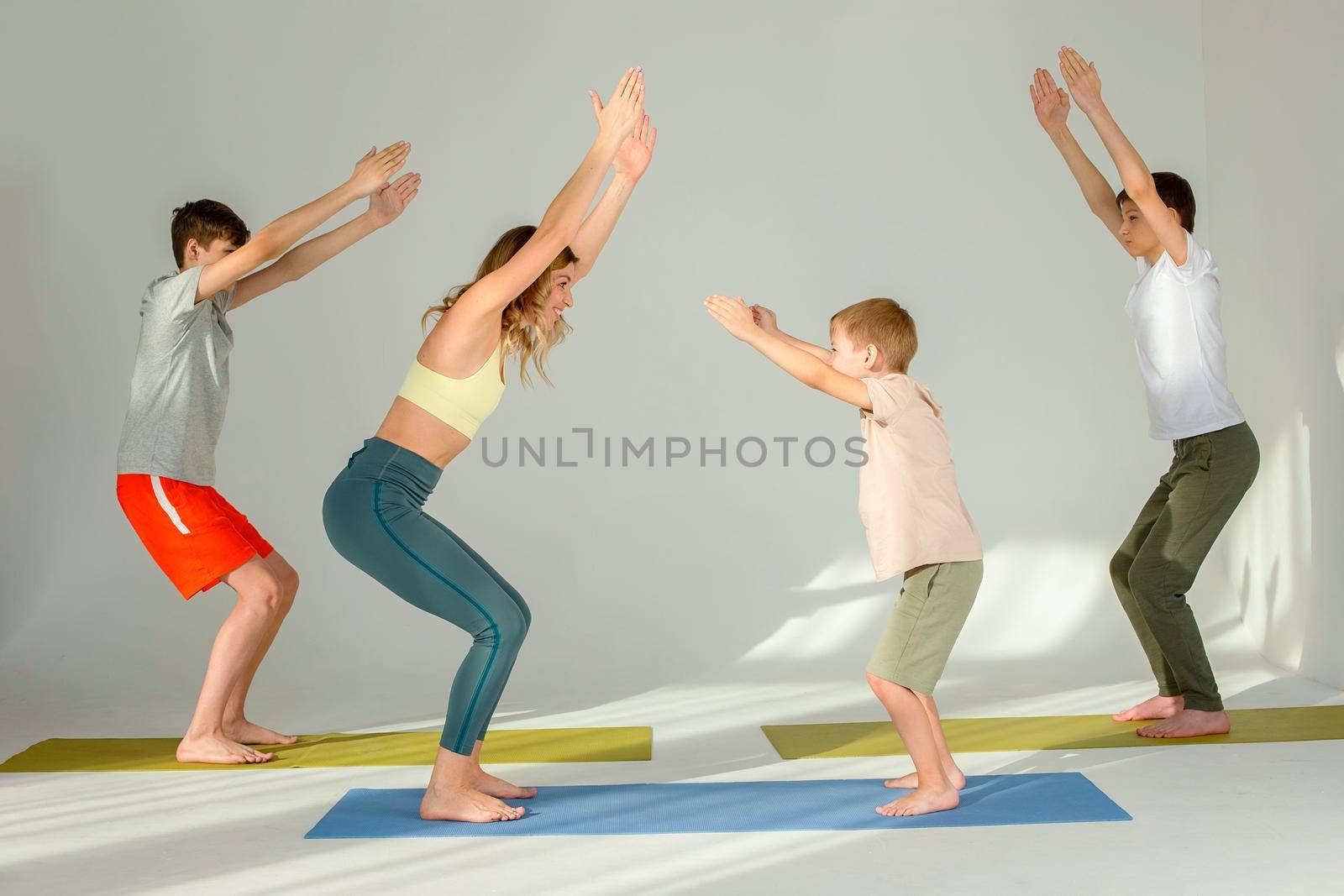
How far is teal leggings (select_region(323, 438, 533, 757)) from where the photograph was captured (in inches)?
93.7

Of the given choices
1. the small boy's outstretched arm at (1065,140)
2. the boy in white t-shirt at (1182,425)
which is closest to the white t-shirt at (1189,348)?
the boy in white t-shirt at (1182,425)

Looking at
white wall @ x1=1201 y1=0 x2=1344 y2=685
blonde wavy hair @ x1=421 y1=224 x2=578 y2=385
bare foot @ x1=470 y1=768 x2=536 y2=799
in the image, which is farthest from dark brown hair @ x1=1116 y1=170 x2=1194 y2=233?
bare foot @ x1=470 y1=768 x2=536 y2=799

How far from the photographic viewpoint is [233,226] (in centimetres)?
319

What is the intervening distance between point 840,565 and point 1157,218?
2.05 meters

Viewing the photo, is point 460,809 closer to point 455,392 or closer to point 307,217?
point 455,392

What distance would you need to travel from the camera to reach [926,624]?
241 cm

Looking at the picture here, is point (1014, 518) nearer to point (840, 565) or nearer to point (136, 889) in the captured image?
point (840, 565)

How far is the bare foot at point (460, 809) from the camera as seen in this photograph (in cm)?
236

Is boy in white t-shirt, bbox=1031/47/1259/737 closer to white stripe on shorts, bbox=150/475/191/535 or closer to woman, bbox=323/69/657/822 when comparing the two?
woman, bbox=323/69/657/822

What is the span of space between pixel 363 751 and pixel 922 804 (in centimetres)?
148

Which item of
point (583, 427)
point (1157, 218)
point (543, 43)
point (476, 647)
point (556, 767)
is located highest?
point (543, 43)

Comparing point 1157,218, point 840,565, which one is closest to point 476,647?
point 1157,218

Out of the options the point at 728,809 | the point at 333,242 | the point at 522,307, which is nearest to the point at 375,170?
the point at 333,242

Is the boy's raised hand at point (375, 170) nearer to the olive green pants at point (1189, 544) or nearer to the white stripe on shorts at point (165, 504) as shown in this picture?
the white stripe on shorts at point (165, 504)
